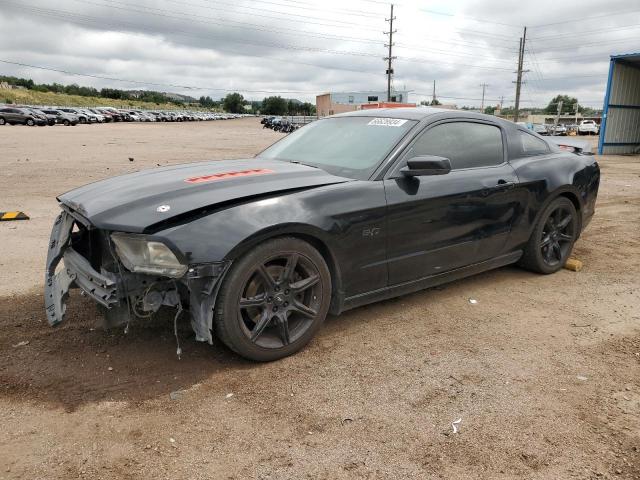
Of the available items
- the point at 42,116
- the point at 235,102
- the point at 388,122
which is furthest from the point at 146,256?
the point at 235,102

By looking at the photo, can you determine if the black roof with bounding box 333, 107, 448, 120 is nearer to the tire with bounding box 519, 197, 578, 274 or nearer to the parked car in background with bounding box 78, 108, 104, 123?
the tire with bounding box 519, 197, 578, 274

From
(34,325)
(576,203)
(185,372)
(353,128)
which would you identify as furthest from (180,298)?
(576,203)

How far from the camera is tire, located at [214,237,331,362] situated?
287 cm

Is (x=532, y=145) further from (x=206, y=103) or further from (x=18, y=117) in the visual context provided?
(x=206, y=103)

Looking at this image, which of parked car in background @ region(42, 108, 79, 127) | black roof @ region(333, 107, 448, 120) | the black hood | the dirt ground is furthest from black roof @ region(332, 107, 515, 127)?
parked car in background @ region(42, 108, 79, 127)

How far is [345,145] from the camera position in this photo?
3.89 meters

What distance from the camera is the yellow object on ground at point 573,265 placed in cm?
504

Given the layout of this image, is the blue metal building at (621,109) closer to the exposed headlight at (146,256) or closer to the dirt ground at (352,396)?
the dirt ground at (352,396)

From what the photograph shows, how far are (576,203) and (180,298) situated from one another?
399 cm

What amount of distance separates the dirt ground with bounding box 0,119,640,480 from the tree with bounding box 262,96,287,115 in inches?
4955

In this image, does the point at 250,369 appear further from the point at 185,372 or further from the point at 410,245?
the point at 410,245

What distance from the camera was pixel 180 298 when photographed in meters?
2.92

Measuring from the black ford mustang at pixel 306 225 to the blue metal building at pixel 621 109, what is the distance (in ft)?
73.4

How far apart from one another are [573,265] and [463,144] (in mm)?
1961
